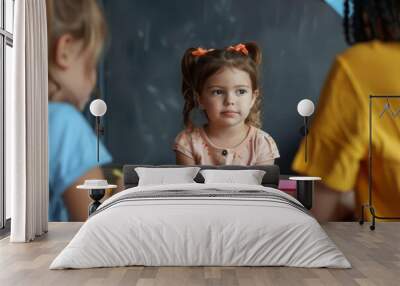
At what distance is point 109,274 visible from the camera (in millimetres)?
4457

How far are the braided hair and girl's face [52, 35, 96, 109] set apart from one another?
3.34 metres

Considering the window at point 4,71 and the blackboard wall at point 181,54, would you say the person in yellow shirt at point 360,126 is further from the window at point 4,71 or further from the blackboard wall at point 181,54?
the window at point 4,71

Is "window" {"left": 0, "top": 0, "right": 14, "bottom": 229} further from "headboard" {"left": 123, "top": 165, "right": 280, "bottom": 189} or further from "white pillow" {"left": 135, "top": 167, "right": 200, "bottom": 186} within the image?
"white pillow" {"left": 135, "top": 167, "right": 200, "bottom": 186}

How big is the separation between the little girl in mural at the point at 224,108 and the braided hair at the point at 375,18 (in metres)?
1.28

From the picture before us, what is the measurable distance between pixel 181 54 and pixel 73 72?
1.39m

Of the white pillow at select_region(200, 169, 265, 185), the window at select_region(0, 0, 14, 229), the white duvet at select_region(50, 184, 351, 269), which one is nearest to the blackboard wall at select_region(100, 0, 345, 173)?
the white pillow at select_region(200, 169, 265, 185)

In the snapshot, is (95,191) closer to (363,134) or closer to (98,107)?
(98,107)

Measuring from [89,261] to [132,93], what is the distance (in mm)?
3516

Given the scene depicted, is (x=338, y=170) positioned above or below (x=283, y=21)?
below

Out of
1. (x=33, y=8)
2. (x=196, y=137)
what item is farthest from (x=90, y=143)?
(x=33, y=8)

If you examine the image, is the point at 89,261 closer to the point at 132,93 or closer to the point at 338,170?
the point at 132,93

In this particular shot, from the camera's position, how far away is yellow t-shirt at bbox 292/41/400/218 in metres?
7.62

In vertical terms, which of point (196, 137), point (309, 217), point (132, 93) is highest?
point (132, 93)

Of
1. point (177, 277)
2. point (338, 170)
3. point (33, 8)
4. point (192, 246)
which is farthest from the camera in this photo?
point (338, 170)
